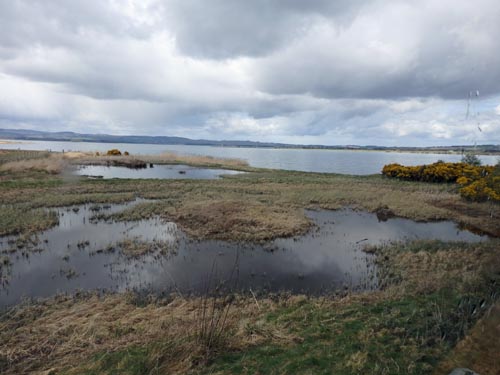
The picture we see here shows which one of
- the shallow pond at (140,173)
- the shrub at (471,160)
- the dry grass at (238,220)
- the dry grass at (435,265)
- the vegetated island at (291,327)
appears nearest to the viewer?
the vegetated island at (291,327)

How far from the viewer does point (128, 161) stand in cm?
5738

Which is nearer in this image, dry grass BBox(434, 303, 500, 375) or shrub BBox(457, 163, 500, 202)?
dry grass BBox(434, 303, 500, 375)

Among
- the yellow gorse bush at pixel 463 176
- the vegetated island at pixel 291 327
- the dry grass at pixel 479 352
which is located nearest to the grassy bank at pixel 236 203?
the yellow gorse bush at pixel 463 176

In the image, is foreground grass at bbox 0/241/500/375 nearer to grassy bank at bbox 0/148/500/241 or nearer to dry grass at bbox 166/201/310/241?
dry grass at bbox 166/201/310/241

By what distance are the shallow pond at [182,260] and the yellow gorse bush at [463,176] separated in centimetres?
866

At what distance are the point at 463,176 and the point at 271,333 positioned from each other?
35.2 m

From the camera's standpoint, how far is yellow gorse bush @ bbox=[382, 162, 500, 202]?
23984mm

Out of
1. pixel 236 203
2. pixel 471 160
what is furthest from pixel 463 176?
pixel 236 203

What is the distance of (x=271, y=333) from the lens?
21.9ft

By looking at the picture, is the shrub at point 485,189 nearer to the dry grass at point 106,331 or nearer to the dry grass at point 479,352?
the dry grass at point 479,352

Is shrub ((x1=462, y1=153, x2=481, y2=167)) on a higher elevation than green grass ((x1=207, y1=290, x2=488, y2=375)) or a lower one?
higher

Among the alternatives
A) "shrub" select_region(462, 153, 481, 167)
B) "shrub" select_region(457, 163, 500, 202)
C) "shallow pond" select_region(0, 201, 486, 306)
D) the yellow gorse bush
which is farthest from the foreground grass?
"shrub" select_region(462, 153, 481, 167)

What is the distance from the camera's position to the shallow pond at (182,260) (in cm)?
1056

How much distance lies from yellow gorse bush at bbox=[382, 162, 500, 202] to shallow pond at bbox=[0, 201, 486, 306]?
8661 millimetres
